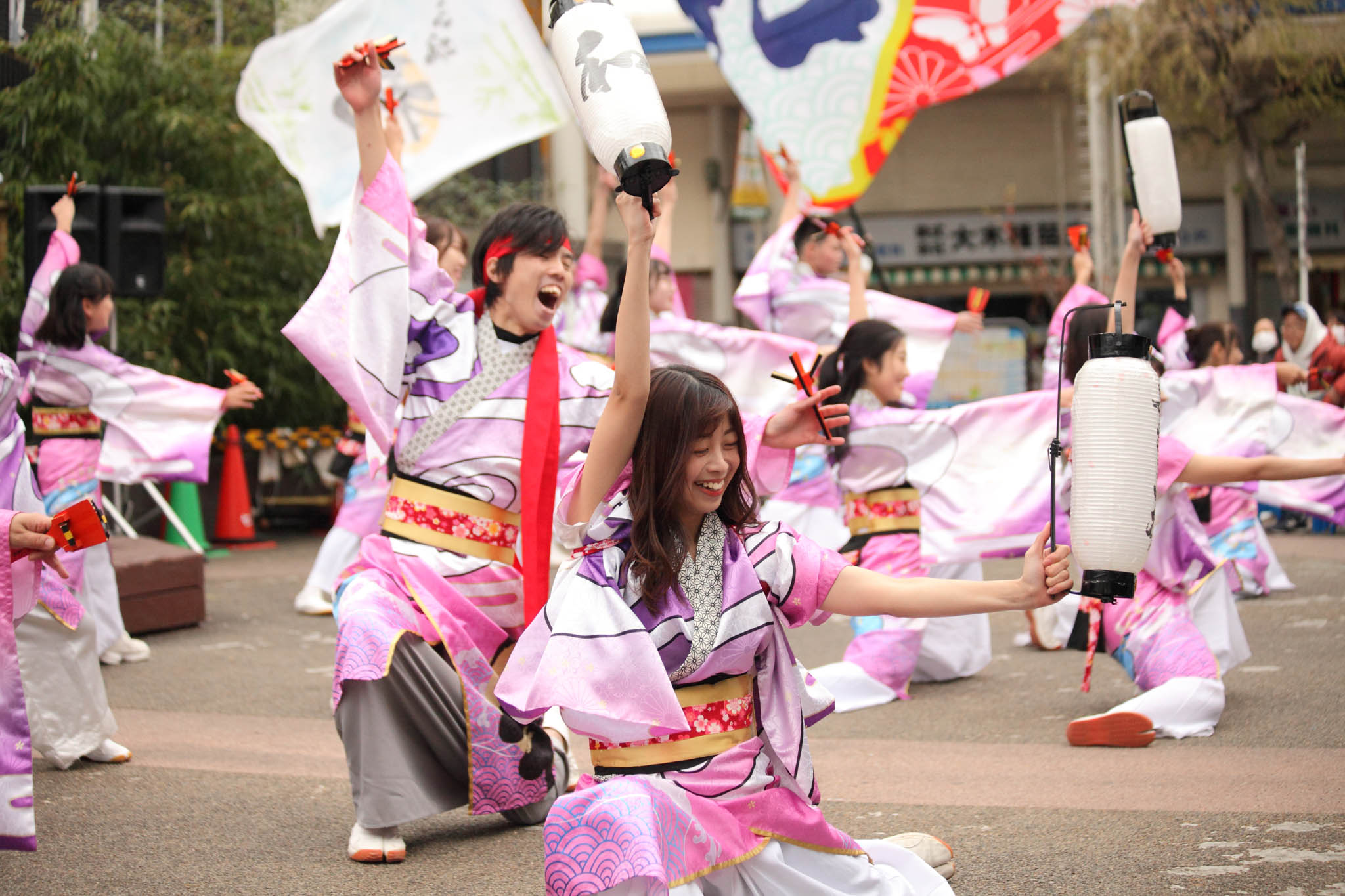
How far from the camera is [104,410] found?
6.36 metres

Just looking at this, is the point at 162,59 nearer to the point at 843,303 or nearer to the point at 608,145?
the point at 843,303

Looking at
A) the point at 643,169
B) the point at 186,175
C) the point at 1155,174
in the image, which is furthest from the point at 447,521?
the point at 186,175

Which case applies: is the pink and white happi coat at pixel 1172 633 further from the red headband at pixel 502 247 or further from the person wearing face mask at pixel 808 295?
the person wearing face mask at pixel 808 295

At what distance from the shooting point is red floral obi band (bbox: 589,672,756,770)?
252 cm

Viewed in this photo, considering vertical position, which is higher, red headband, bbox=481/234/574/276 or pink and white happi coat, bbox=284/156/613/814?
red headband, bbox=481/234/574/276

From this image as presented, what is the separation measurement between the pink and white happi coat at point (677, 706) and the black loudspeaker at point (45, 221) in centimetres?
635

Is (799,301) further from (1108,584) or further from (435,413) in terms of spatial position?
(1108,584)

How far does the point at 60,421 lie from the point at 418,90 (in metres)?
2.30

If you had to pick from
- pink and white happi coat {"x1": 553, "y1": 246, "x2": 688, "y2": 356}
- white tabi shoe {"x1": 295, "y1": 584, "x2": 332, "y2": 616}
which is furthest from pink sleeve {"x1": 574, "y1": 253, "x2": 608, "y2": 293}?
white tabi shoe {"x1": 295, "y1": 584, "x2": 332, "y2": 616}

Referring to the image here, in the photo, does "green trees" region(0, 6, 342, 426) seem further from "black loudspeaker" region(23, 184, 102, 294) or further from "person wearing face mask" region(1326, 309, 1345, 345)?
"person wearing face mask" region(1326, 309, 1345, 345)

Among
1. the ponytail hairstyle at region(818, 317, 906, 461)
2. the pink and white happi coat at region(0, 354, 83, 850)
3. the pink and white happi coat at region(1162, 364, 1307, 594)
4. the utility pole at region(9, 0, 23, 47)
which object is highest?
the utility pole at region(9, 0, 23, 47)

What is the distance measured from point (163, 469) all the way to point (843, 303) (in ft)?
11.5

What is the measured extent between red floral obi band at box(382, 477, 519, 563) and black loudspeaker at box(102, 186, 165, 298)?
5841 millimetres

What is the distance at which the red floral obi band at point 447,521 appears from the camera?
11.9ft
